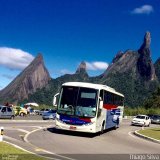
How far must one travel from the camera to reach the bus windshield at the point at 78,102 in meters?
23.8

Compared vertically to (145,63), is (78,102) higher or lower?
lower

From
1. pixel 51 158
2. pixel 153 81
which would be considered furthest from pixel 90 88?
pixel 153 81

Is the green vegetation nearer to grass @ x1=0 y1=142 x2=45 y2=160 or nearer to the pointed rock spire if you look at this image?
the pointed rock spire

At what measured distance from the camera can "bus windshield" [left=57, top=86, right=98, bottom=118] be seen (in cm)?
2378

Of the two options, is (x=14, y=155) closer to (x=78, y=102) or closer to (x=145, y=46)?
(x=78, y=102)

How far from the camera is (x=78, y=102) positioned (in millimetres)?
23906

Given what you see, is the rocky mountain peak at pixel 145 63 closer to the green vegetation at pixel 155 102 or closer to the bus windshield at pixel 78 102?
the green vegetation at pixel 155 102

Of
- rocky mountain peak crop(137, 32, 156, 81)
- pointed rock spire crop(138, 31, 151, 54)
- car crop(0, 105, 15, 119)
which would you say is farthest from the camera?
pointed rock spire crop(138, 31, 151, 54)

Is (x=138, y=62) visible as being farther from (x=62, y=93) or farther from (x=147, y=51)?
(x=62, y=93)

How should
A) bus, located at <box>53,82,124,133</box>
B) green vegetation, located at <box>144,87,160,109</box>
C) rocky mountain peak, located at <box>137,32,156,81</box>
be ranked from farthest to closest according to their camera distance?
rocky mountain peak, located at <box>137,32,156,81</box> < green vegetation, located at <box>144,87,160,109</box> < bus, located at <box>53,82,124,133</box>

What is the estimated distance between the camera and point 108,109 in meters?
28.7

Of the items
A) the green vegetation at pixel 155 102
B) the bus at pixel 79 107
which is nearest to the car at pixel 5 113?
the bus at pixel 79 107

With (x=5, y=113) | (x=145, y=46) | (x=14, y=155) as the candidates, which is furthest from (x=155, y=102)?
(x=14, y=155)

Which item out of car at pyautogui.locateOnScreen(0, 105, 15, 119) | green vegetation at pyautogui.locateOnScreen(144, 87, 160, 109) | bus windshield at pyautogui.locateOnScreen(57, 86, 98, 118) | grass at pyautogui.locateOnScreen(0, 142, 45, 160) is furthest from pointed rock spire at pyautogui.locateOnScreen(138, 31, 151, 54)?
grass at pyautogui.locateOnScreen(0, 142, 45, 160)
